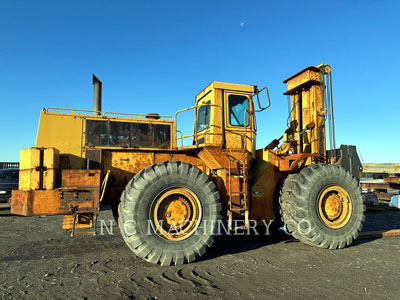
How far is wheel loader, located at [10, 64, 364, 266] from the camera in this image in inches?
189

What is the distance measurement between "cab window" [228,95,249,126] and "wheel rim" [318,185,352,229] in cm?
227

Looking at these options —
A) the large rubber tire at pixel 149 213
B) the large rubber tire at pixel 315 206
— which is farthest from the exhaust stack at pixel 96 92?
the large rubber tire at pixel 315 206

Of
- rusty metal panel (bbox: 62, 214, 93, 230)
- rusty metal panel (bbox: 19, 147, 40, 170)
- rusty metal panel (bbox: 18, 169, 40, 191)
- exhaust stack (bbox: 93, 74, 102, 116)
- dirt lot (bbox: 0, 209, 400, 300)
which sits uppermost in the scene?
exhaust stack (bbox: 93, 74, 102, 116)

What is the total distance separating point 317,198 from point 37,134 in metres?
5.79

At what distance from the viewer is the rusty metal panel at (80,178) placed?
16.1 feet

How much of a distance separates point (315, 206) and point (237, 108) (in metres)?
2.63

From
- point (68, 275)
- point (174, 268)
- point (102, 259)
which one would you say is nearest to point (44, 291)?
point (68, 275)

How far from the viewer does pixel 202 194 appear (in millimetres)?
5012

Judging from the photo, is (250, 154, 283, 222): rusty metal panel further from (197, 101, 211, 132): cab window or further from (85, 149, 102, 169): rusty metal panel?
(85, 149, 102, 169): rusty metal panel

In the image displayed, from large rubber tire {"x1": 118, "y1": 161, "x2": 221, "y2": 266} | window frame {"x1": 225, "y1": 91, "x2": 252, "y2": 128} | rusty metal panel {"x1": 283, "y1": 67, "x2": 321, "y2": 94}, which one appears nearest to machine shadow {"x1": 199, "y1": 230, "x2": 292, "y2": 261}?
large rubber tire {"x1": 118, "y1": 161, "x2": 221, "y2": 266}

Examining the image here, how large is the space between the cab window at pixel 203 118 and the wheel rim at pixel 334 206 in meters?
2.86

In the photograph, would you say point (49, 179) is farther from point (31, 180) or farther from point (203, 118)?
point (203, 118)

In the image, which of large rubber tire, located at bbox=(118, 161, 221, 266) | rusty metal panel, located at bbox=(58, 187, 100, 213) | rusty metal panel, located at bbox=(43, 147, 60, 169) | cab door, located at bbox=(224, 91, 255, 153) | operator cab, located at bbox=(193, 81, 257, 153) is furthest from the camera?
cab door, located at bbox=(224, 91, 255, 153)

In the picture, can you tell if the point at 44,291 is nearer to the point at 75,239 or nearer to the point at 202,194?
the point at 202,194
